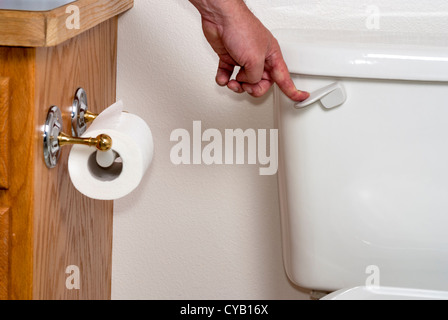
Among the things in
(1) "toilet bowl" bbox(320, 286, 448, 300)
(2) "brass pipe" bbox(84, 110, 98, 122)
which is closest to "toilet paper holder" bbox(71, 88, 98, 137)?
(2) "brass pipe" bbox(84, 110, 98, 122)

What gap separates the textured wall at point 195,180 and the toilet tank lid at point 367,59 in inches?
6.4

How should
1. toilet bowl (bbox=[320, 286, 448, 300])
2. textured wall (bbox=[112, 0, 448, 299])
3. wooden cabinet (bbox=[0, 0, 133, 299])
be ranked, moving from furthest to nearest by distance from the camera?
textured wall (bbox=[112, 0, 448, 299]) < toilet bowl (bbox=[320, 286, 448, 300]) < wooden cabinet (bbox=[0, 0, 133, 299])

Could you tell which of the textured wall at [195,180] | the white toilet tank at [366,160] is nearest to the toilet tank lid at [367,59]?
the white toilet tank at [366,160]

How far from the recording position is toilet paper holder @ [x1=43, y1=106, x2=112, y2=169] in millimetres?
647

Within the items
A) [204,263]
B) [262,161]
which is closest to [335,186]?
[262,161]

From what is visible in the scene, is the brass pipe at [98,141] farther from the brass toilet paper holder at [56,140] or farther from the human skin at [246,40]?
the human skin at [246,40]

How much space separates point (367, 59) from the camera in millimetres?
722

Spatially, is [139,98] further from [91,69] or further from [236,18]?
[236,18]

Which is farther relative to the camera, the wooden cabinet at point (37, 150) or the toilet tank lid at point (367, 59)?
the toilet tank lid at point (367, 59)

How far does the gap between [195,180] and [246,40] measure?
1.04 feet

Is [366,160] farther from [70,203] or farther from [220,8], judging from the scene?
[70,203]

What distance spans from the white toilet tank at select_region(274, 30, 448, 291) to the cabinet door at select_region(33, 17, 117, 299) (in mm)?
248

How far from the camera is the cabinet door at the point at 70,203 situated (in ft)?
2.13

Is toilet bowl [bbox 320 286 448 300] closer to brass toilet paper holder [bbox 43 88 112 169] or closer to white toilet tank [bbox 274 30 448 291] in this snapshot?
white toilet tank [bbox 274 30 448 291]
